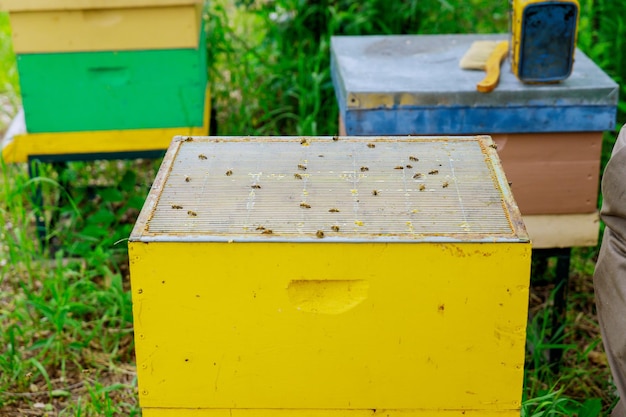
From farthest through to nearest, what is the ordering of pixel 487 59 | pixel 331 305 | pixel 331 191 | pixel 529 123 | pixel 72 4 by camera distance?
pixel 72 4 → pixel 487 59 → pixel 529 123 → pixel 331 191 → pixel 331 305

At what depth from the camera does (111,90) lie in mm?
2988

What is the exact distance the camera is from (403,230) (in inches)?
62.7

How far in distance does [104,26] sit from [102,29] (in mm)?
13

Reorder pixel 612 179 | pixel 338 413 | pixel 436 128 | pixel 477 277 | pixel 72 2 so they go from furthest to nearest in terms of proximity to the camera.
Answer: pixel 72 2
pixel 436 128
pixel 612 179
pixel 338 413
pixel 477 277

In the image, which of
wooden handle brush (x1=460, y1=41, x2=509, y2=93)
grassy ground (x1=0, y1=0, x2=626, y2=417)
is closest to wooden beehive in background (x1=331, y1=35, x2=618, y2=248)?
wooden handle brush (x1=460, y1=41, x2=509, y2=93)

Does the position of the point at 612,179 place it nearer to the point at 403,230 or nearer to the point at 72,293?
the point at 403,230

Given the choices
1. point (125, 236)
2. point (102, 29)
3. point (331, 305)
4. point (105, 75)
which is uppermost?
point (102, 29)

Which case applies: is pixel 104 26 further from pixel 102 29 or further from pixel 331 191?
pixel 331 191

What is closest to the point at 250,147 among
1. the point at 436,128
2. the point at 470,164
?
the point at 470,164

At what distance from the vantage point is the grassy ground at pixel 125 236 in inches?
102

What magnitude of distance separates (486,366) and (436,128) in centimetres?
98

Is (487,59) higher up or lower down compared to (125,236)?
higher up

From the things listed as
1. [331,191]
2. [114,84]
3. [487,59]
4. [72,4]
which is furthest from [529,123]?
[72,4]

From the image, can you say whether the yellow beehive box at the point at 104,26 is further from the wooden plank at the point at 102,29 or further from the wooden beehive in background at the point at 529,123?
the wooden beehive in background at the point at 529,123
